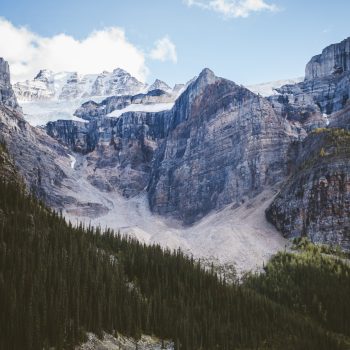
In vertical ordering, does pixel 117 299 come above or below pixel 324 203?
below

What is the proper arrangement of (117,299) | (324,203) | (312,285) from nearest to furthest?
(117,299) < (312,285) < (324,203)

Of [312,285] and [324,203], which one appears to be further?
[324,203]

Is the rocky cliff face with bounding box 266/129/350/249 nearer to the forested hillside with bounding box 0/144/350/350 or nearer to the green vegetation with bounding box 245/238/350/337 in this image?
the green vegetation with bounding box 245/238/350/337

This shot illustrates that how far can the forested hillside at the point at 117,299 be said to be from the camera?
6069cm

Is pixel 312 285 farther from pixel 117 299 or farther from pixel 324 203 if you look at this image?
pixel 117 299

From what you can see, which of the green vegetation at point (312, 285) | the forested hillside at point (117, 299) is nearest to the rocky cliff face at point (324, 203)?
the green vegetation at point (312, 285)

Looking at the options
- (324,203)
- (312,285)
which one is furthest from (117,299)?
(324,203)

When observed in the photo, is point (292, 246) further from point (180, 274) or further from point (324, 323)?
point (180, 274)

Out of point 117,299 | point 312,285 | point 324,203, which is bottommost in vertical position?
point 312,285

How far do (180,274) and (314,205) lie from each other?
98.9m

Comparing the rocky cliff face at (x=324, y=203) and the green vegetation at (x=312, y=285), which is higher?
the rocky cliff face at (x=324, y=203)

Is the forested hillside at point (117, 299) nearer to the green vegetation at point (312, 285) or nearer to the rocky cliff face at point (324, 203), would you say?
the green vegetation at point (312, 285)

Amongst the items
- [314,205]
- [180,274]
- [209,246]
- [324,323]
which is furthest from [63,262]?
[314,205]

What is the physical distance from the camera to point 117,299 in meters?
77.9
